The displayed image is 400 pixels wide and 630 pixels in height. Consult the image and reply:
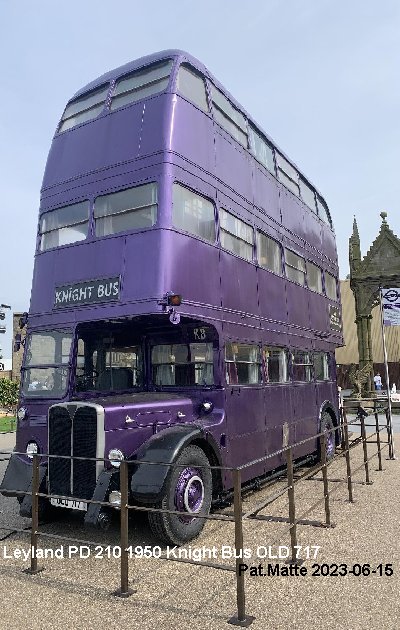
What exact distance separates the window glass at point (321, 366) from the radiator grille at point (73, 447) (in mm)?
5674

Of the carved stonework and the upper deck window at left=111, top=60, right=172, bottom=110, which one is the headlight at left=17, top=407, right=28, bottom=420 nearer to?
the upper deck window at left=111, top=60, right=172, bottom=110

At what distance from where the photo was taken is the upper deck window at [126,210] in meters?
5.75

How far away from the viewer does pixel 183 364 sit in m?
6.41

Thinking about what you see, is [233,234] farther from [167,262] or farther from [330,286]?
[330,286]

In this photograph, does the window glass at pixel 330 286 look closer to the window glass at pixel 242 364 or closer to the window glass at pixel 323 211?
the window glass at pixel 323 211

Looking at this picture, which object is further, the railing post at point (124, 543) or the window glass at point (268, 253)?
the window glass at point (268, 253)

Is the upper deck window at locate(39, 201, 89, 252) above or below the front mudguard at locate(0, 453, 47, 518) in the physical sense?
above

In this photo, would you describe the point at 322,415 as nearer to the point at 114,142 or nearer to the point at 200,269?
the point at 200,269

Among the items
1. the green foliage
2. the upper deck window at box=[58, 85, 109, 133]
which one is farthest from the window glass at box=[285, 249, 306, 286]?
the green foliage

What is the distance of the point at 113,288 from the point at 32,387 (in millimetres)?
1608

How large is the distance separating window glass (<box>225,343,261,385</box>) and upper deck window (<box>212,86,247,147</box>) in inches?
124

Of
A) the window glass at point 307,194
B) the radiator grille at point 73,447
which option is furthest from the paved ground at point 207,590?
the window glass at point 307,194

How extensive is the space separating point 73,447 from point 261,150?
5735mm

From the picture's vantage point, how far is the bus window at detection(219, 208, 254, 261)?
262 inches
